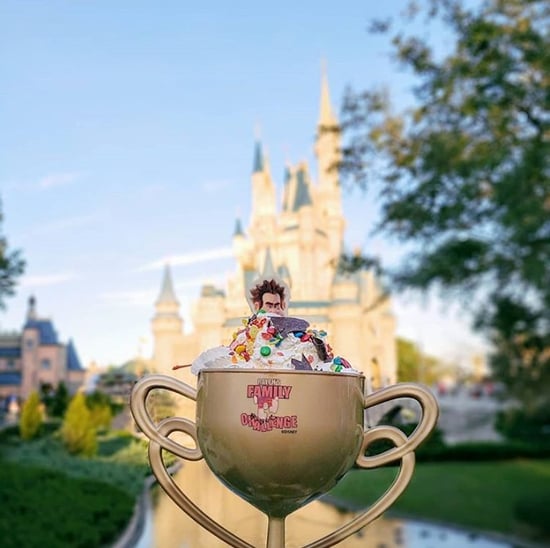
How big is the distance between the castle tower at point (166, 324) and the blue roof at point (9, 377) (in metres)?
4.16

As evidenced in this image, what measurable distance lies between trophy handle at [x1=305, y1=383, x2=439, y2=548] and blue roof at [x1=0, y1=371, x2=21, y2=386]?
25.9 feet

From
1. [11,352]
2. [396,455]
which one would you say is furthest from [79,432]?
[396,455]

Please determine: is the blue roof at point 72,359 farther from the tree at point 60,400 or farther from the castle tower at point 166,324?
the castle tower at point 166,324

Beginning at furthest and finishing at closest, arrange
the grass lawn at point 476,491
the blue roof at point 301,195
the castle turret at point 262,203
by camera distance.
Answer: the grass lawn at point 476,491 → the blue roof at point 301,195 → the castle turret at point 262,203

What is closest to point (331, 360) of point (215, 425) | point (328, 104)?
point (215, 425)

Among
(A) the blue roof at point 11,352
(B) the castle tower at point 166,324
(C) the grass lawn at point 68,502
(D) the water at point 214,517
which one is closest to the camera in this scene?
(D) the water at point 214,517

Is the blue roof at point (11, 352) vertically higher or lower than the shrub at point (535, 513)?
higher

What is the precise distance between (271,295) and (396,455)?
1.14 ft

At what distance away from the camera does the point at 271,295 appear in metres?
1.24

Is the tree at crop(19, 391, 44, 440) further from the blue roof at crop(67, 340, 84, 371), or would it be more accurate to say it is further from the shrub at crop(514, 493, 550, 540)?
the shrub at crop(514, 493, 550, 540)

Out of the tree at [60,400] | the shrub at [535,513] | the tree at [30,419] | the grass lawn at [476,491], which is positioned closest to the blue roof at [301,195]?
the grass lawn at [476,491]

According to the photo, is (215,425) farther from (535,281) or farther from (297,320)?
(535,281)

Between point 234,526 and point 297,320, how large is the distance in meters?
0.96

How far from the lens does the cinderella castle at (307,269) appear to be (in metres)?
2.64
